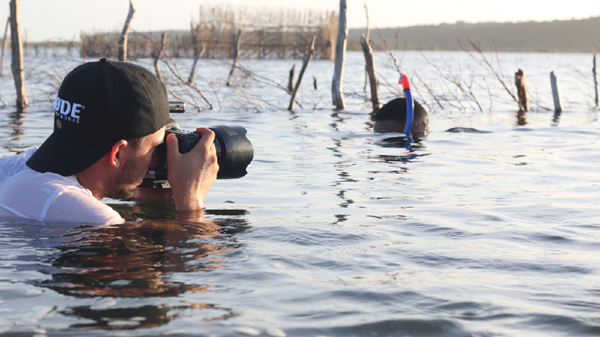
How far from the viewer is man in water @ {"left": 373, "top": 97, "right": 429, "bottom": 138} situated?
897 centimetres

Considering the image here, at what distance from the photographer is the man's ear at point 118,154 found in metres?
2.75

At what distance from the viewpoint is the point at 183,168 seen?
3.16 metres

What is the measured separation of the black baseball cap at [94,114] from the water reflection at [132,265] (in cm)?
34

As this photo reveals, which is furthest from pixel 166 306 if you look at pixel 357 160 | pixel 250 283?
pixel 357 160

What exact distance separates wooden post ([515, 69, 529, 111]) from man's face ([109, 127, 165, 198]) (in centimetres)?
1104

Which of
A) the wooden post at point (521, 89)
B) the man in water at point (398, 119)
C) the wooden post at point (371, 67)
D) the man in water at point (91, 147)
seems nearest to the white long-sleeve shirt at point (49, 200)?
the man in water at point (91, 147)

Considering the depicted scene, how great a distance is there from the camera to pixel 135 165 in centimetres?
287

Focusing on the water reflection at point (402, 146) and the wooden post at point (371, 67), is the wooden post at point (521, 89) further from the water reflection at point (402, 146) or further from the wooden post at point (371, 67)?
the water reflection at point (402, 146)

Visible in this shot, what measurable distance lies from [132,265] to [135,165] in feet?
1.66

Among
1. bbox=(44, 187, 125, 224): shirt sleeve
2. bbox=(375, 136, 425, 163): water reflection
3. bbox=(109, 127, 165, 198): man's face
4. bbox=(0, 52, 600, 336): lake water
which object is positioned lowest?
bbox=(375, 136, 425, 163): water reflection

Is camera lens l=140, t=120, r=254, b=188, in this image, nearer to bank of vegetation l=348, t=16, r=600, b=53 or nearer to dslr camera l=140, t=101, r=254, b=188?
dslr camera l=140, t=101, r=254, b=188

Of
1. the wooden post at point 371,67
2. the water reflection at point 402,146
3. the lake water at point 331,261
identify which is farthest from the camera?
the wooden post at point 371,67

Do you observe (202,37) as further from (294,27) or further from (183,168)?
(183,168)

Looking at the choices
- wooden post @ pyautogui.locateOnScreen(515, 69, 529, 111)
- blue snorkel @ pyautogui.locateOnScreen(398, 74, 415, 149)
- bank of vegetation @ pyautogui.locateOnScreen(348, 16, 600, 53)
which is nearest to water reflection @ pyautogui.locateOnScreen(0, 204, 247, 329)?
blue snorkel @ pyautogui.locateOnScreen(398, 74, 415, 149)
